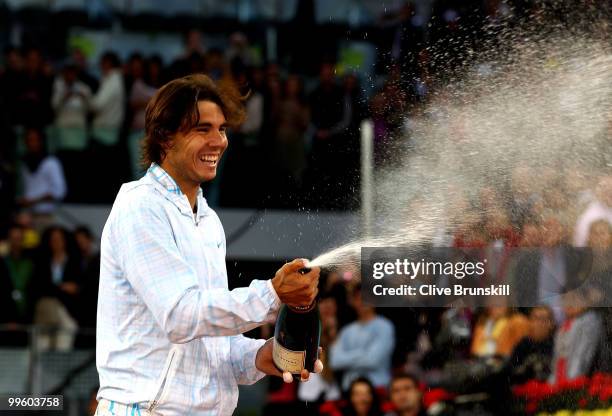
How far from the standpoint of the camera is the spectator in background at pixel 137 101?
1305 cm

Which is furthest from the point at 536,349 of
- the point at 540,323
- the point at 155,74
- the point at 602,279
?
the point at 155,74

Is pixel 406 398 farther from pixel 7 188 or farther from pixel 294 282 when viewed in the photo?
pixel 7 188

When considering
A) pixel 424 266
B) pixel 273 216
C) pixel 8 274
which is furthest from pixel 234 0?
pixel 424 266

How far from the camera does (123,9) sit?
16.0m

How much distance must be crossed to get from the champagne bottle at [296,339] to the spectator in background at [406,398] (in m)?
4.67

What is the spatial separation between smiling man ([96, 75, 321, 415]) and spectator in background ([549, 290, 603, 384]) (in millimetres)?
4349

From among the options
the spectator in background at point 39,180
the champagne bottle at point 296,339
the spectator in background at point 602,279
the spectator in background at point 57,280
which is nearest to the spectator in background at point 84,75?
the spectator in background at point 39,180

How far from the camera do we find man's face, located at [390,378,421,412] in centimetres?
933

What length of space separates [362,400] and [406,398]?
0.37 m

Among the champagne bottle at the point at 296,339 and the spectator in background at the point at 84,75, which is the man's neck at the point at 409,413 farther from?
the spectator in background at the point at 84,75

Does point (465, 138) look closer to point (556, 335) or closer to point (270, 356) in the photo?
point (556, 335)

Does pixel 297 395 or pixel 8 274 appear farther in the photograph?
pixel 8 274

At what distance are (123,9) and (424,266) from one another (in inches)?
393

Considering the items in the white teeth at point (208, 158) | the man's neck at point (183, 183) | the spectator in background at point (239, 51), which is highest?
the spectator in background at point (239, 51)
